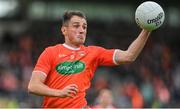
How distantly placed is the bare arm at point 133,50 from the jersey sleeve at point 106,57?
43 mm

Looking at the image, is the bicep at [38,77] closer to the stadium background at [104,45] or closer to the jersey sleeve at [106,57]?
the jersey sleeve at [106,57]

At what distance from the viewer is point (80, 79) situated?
7266 mm

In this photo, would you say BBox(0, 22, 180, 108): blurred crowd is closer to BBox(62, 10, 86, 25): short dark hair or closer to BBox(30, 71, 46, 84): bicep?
BBox(62, 10, 86, 25): short dark hair

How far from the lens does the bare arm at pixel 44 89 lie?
21.7ft

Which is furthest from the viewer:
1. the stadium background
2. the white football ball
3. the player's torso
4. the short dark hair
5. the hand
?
the stadium background

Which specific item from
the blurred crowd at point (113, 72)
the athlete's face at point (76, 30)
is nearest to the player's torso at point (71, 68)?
the athlete's face at point (76, 30)

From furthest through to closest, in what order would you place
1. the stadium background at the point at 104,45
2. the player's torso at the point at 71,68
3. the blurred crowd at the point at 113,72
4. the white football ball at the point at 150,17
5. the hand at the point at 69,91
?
the stadium background at the point at 104,45 → the blurred crowd at the point at 113,72 → the player's torso at the point at 71,68 → the white football ball at the point at 150,17 → the hand at the point at 69,91

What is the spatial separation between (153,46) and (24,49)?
461 cm

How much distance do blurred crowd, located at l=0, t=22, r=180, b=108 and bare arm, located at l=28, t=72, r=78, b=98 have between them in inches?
347

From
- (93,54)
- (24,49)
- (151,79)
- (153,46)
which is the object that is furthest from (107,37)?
(93,54)

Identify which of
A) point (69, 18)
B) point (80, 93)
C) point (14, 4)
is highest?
point (69, 18)

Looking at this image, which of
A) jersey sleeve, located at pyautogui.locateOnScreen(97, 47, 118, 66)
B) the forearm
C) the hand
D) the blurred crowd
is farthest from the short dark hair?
the blurred crowd

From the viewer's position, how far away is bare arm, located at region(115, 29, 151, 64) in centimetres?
706

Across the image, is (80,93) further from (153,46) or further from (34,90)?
(153,46)
